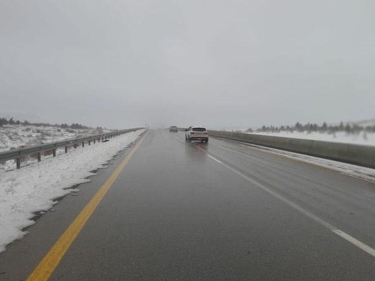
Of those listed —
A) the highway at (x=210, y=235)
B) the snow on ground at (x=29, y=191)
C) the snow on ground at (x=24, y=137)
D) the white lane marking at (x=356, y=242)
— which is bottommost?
the white lane marking at (x=356, y=242)

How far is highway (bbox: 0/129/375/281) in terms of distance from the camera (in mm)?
3830

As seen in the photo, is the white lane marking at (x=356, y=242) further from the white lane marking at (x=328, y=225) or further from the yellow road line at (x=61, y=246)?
the yellow road line at (x=61, y=246)

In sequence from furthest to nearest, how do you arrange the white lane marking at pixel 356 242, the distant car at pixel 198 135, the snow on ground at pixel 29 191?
the distant car at pixel 198 135
the snow on ground at pixel 29 191
the white lane marking at pixel 356 242

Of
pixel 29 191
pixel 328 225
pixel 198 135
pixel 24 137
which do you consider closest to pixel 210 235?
pixel 328 225

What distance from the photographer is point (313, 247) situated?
4.58 metres

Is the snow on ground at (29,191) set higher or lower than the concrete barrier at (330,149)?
lower

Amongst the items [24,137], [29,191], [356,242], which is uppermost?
[24,137]

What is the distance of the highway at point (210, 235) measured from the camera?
383 centimetres

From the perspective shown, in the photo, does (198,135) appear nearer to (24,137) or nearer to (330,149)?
(330,149)

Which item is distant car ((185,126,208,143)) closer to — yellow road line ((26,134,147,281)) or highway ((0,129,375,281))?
highway ((0,129,375,281))

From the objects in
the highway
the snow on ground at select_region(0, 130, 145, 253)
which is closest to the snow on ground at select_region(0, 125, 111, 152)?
the snow on ground at select_region(0, 130, 145, 253)

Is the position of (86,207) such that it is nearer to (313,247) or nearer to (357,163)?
(313,247)

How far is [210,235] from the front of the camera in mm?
4977

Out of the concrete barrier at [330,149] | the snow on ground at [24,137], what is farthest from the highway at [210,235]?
the snow on ground at [24,137]
